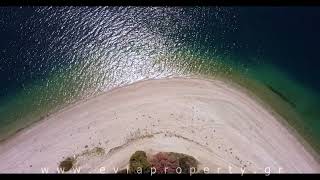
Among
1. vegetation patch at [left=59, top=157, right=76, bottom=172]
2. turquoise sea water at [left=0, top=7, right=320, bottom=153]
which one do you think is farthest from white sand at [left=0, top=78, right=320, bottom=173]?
turquoise sea water at [left=0, top=7, right=320, bottom=153]

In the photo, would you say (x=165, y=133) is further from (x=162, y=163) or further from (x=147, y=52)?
(x=147, y=52)

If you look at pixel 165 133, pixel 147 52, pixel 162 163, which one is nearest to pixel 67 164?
pixel 162 163

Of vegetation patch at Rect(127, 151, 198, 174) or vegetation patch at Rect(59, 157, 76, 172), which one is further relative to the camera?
vegetation patch at Rect(59, 157, 76, 172)

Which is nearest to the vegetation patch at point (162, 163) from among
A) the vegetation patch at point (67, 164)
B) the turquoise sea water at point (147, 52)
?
the vegetation patch at point (67, 164)

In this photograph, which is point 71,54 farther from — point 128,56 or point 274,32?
point 274,32

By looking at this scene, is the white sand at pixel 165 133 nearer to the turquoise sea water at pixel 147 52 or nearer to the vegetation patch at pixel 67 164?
the vegetation patch at pixel 67 164

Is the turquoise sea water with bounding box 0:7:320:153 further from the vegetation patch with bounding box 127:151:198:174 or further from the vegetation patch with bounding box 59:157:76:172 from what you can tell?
the vegetation patch with bounding box 127:151:198:174

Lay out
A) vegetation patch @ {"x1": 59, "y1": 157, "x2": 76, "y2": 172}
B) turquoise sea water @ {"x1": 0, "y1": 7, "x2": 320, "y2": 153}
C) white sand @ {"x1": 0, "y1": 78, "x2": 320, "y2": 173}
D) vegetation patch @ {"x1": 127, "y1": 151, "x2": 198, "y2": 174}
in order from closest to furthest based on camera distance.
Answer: vegetation patch @ {"x1": 127, "y1": 151, "x2": 198, "y2": 174} → vegetation patch @ {"x1": 59, "y1": 157, "x2": 76, "y2": 172} → white sand @ {"x1": 0, "y1": 78, "x2": 320, "y2": 173} → turquoise sea water @ {"x1": 0, "y1": 7, "x2": 320, "y2": 153}
